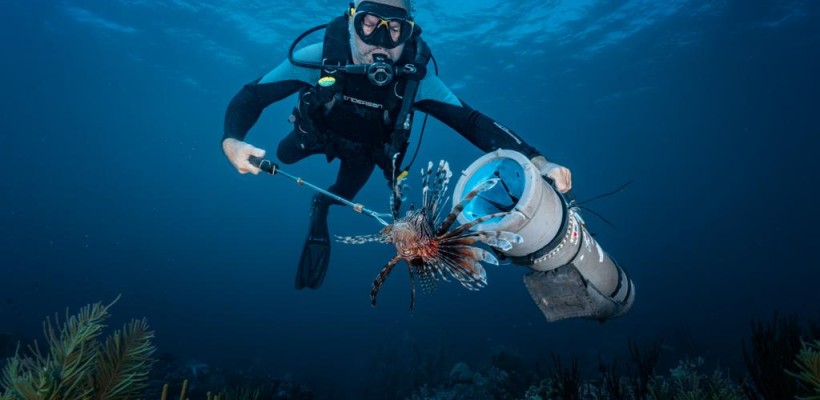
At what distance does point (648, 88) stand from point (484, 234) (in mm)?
37574

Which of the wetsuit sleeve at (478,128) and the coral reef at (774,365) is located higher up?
the wetsuit sleeve at (478,128)

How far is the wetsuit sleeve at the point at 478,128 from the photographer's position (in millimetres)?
4203

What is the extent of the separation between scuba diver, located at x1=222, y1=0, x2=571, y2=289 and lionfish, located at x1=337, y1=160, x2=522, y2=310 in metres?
2.11

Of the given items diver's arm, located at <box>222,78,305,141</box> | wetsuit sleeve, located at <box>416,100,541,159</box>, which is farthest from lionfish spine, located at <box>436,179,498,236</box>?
diver's arm, located at <box>222,78,305,141</box>

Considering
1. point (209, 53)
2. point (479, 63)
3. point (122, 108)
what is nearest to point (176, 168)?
point (122, 108)

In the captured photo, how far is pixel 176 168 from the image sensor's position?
9381 centimetres

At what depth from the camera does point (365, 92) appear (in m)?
4.82

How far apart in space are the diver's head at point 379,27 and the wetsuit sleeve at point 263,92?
62cm

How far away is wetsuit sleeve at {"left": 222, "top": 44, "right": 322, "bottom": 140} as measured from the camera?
4.39 m

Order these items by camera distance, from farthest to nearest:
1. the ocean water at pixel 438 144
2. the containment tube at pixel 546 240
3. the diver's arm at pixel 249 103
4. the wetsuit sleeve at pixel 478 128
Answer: the ocean water at pixel 438 144
the diver's arm at pixel 249 103
the wetsuit sleeve at pixel 478 128
the containment tube at pixel 546 240

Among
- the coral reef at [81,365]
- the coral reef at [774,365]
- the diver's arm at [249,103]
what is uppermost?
the diver's arm at [249,103]

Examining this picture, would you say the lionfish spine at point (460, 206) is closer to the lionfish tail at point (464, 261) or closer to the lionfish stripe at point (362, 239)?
A: the lionfish tail at point (464, 261)

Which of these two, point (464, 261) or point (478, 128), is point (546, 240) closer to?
point (464, 261)

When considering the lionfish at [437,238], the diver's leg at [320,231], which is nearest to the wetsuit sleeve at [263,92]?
the diver's leg at [320,231]
